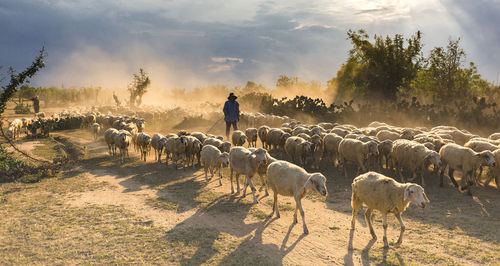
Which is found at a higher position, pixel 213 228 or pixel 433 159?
pixel 433 159

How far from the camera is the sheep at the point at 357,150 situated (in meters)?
13.4

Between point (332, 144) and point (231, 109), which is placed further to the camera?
point (231, 109)

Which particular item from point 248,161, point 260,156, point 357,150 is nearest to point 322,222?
point 260,156

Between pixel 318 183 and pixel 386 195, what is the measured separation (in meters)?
1.60

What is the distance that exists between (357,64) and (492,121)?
23130 mm

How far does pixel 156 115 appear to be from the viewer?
39.8 meters

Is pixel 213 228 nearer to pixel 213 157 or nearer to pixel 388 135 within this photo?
pixel 213 157

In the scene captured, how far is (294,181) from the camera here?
9.02m

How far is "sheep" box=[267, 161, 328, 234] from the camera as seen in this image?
26.9 ft

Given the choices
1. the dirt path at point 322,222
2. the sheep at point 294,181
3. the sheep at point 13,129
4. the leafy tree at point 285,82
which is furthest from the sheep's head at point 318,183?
the leafy tree at point 285,82

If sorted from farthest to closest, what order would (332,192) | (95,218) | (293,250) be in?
1. (332,192)
2. (95,218)
3. (293,250)

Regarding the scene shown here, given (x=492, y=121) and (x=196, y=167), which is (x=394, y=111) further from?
(x=196, y=167)

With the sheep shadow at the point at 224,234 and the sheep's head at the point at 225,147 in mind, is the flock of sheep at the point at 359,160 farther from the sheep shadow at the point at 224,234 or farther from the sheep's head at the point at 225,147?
the sheep shadow at the point at 224,234

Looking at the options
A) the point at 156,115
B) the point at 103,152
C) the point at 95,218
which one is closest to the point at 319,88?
the point at 156,115
